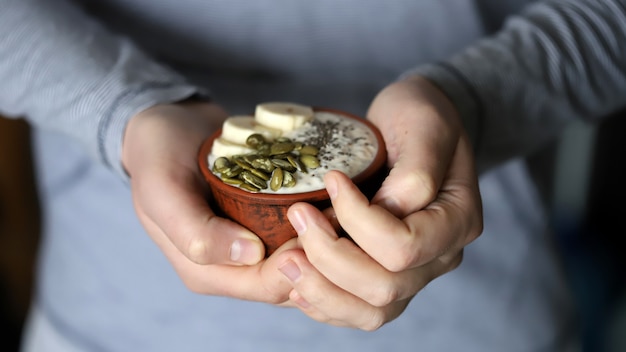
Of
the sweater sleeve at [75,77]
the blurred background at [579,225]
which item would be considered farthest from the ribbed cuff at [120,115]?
the blurred background at [579,225]

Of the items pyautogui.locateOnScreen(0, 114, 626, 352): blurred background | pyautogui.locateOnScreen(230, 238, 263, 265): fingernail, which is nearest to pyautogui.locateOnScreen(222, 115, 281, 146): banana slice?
pyautogui.locateOnScreen(230, 238, 263, 265): fingernail

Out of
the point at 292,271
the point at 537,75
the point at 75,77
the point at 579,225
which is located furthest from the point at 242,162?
the point at 579,225

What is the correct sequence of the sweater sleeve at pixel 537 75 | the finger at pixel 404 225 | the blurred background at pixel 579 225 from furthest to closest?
1. the blurred background at pixel 579 225
2. the sweater sleeve at pixel 537 75
3. the finger at pixel 404 225

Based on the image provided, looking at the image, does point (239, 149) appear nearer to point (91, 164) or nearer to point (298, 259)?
point (298, 259)

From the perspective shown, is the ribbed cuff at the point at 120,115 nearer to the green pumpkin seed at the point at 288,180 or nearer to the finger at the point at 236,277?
the finger at the point at 236,277

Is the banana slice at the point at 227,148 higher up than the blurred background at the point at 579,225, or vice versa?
the banana slice at the point at 227,148

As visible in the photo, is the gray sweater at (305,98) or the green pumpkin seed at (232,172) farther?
the gray sweater at (305,98)

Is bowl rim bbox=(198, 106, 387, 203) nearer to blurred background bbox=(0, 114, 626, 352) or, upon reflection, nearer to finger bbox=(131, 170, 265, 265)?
finger bbox=(131, 170, 265, 265)
